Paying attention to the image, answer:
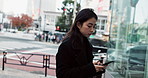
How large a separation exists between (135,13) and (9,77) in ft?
15.9

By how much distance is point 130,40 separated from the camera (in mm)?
3477

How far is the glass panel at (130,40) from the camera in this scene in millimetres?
2892

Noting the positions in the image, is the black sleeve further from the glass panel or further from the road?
the road

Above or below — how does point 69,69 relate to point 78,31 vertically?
below

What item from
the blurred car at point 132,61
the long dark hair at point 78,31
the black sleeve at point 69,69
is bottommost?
the blurred car at point 132,61

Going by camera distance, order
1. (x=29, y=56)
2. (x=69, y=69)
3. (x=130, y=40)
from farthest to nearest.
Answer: (x=29, y=56) < (x=130, y=40) < (x=69, y=69)

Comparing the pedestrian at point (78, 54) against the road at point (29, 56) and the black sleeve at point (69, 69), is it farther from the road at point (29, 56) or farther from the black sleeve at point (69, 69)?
the road at point (29, 56)

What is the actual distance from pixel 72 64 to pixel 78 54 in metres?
0.08

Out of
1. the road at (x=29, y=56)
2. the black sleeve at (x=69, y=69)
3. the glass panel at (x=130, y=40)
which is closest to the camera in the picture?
the black sleeve at (x=69, y=69)

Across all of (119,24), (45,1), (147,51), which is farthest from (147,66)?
(45,1)

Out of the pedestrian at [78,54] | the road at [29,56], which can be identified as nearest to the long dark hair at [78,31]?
the pedestrian at [78,54]

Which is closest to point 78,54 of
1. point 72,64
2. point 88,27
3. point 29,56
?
point 72,64

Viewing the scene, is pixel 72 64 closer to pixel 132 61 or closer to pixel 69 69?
pixel 69 69

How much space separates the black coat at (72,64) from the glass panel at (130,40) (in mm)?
1707
